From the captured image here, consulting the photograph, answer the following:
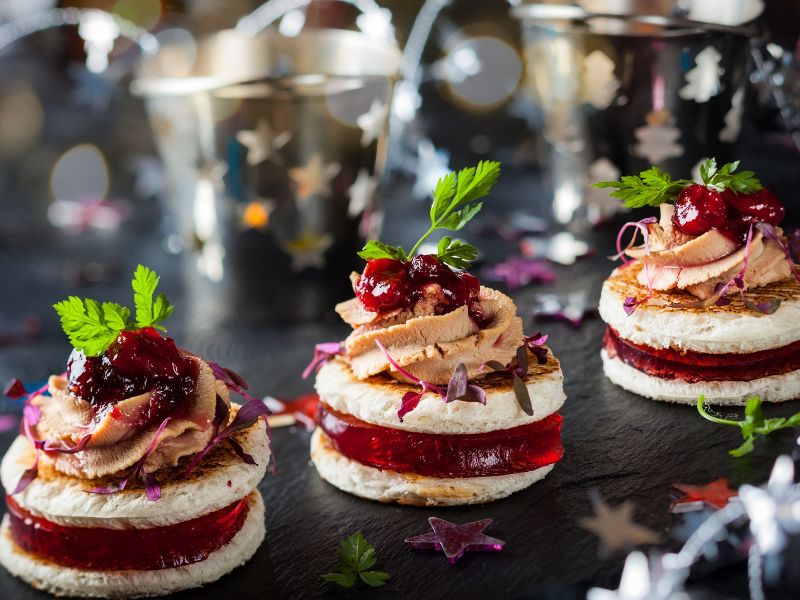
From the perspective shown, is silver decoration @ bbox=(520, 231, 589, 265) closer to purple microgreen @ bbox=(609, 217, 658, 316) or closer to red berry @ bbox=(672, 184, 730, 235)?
purple microgreen @ bbox=(609, 217, 658, 316)

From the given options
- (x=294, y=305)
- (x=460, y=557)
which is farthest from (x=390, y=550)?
(x=294, y=305)

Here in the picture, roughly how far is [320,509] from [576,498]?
0.81 meters

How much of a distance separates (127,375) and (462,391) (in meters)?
0.98

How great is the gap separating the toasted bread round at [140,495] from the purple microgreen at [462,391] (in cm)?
61

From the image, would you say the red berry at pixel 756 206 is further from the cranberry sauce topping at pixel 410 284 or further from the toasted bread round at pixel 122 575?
the toasted bread round at pixel 122 575

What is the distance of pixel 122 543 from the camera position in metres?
2.92

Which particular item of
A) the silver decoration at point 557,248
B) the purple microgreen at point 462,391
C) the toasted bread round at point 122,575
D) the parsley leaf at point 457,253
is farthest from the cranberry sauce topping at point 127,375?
the silver decoration at point 557,248

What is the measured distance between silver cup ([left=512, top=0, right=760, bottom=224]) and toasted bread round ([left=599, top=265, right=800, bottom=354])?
144 cm

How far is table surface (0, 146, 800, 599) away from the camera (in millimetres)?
2945

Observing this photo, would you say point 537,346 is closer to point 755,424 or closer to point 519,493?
point 519,493

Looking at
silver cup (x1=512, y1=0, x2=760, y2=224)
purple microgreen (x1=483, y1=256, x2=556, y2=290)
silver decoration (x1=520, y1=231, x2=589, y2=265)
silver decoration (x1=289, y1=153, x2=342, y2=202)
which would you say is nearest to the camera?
silver cup (x1=512, y1=0, x2=760, y2=224)

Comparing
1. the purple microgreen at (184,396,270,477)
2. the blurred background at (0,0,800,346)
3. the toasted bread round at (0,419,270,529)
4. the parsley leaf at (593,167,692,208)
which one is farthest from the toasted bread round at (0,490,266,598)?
the blurred background at (0,0,800,346)

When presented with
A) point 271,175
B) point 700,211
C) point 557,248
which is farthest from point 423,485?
point 557,248

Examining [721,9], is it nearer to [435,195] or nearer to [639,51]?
[639,51]
